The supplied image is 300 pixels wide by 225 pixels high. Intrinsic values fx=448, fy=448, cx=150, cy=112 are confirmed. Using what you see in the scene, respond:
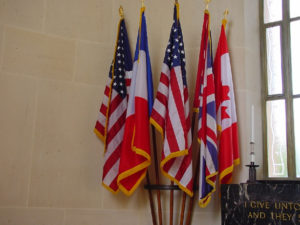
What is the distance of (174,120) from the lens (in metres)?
3.65

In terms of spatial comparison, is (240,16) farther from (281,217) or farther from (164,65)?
(281,217)

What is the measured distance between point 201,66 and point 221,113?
1.55 ft

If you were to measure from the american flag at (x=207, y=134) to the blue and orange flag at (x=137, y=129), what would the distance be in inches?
17.2

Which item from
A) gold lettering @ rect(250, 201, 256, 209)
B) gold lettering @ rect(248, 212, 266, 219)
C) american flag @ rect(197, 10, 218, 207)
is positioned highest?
american flag @ rect(197, 10, 218, 207)

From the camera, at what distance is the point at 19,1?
4.00 m

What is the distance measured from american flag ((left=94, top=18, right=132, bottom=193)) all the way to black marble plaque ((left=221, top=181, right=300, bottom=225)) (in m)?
1.02

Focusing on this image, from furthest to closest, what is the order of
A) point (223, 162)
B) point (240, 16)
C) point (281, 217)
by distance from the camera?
point (240, 16)
point (223, 162)
point (281, 217)

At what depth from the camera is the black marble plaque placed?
2.93 m

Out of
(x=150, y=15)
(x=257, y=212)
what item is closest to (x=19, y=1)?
(x=150, y=15)

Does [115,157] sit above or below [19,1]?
below

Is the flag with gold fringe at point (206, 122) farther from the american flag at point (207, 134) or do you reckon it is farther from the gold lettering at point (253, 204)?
the gold lettering at point (253, 204)

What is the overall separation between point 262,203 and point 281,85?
1393 millimetres

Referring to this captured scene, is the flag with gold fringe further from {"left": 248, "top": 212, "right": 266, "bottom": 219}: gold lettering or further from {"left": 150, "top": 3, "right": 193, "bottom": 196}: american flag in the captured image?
{"left": 248, "top": 212, "right": 266, "bottom": 219}: gold lettering

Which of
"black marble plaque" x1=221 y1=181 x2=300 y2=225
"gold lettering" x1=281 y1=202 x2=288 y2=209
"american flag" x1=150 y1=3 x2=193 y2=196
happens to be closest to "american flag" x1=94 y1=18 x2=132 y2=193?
"american flag" x1=150 y1=3 x2=193 y2=196
